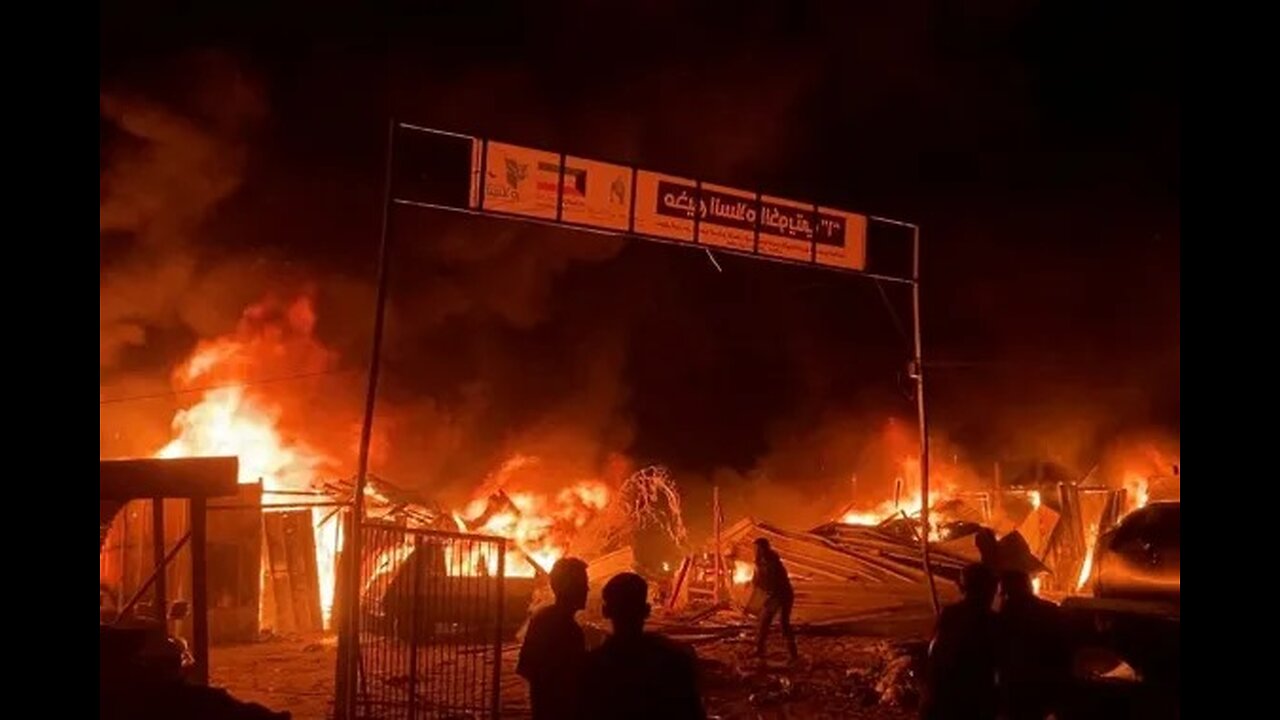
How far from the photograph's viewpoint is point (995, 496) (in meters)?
23.8

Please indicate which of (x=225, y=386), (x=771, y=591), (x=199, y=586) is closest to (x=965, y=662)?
(x=199, y=586)

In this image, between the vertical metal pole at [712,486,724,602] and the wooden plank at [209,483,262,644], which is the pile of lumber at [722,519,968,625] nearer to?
the vertical metal pole at [712,486,724,602]

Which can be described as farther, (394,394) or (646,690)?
(394,394)

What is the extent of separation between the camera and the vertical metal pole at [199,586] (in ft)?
25.0

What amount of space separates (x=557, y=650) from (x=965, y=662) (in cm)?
202

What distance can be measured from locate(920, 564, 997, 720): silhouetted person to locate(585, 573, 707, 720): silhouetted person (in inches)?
69.5

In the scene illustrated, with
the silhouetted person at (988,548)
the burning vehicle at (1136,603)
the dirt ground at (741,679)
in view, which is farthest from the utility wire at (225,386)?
the burning vehicle at (1136,603)

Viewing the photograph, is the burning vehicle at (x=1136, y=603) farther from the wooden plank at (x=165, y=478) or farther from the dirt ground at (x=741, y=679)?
the wooden plank at (x=165, y=478)

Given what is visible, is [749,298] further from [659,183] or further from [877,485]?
[659,183]

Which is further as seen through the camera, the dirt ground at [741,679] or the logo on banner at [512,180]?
the logo on banner at [512,180]

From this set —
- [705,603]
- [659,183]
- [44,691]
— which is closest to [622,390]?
[705,603]

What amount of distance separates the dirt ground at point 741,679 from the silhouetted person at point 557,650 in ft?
17.4

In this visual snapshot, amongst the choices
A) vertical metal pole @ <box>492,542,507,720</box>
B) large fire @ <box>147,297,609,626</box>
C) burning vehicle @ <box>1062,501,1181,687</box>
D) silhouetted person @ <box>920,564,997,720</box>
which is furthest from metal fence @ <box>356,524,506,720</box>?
large fire @ <box>147,297,609,626</box>

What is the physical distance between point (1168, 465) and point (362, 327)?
25.8 meters
